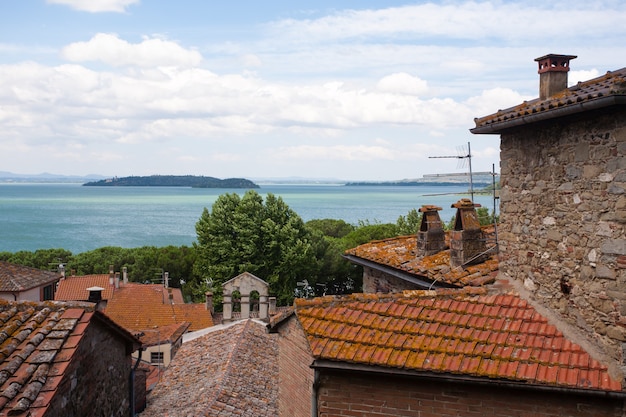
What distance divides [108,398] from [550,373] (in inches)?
296

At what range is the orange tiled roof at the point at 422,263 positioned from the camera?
9.49 m

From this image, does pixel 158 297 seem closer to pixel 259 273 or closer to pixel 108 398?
pixel 259 273

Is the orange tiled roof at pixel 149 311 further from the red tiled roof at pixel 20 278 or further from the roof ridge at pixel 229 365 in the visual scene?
the roof ridge at pixel 229 365

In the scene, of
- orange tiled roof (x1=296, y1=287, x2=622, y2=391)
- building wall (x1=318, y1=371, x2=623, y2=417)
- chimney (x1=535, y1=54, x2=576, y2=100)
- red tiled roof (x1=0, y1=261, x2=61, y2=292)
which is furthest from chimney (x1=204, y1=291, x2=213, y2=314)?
chimney (x1=535, y1=54, x2=576, y2=100)

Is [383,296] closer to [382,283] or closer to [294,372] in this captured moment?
[294,372]

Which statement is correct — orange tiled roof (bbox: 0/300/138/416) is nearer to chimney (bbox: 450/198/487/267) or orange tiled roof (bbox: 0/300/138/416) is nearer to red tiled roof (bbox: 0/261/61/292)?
chimney (bbox: 450/198/487/267)

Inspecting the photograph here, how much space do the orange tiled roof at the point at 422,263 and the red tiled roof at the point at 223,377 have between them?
4865mm

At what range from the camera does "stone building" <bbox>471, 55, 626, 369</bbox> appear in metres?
6.16

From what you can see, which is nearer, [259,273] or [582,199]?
[582,199]

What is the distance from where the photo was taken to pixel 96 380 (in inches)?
379

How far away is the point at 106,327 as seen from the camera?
10141 millimetres

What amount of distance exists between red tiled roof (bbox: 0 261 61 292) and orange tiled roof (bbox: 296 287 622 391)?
61.8 ft

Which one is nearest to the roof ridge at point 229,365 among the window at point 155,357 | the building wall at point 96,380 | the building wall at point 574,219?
the building wall at point 96,380

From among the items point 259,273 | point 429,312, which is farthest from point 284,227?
point 429,312
